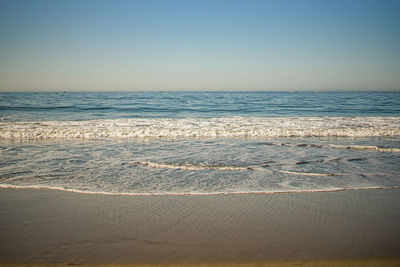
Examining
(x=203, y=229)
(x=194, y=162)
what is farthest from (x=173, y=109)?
(x=203, y=229)

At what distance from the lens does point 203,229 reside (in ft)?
10.7

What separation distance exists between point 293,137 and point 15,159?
10028mm

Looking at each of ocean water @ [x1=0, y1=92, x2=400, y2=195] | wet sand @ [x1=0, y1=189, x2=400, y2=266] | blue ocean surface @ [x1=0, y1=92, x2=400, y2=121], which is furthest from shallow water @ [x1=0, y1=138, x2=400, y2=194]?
blue ocean surface @ [x1=0, y1=92, x2=400, y2=121]

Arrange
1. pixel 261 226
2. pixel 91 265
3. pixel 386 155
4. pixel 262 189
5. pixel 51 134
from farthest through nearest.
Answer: pixel 51 134 → pixel 386 155 → pixel 262 189 → pixel 261 226 → pixel 91 265

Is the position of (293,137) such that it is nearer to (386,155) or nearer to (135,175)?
(386,155)

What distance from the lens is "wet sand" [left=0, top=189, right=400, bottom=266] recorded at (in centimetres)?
269

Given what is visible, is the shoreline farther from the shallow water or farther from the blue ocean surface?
the blue ocean surface

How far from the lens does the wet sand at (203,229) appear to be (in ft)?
8.83

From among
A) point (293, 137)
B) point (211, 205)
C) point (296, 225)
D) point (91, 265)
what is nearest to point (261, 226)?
point (296, 225)

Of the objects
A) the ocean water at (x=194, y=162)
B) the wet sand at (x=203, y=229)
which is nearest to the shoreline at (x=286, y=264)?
the wet sand at (x=203, y=229)

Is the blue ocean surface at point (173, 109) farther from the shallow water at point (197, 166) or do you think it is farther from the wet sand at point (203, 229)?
the wet sand at point (203, 229)

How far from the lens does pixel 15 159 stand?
689cm

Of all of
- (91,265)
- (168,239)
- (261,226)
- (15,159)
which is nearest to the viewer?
(91,265)

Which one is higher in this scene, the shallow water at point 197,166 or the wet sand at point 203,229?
the shallow water at point 197,166
